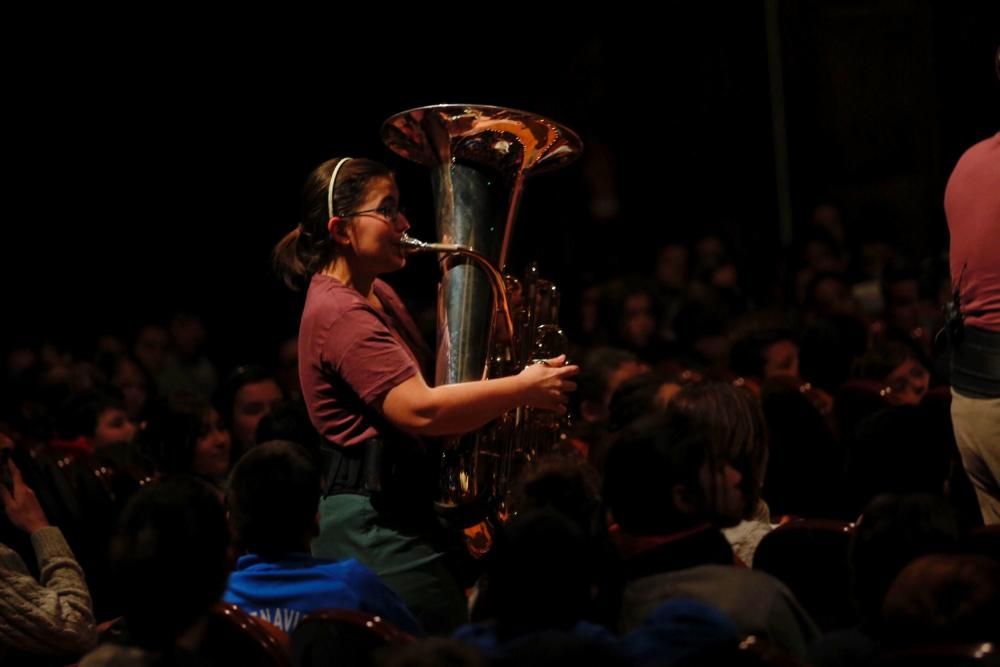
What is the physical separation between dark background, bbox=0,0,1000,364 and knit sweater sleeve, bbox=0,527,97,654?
18.6 ft

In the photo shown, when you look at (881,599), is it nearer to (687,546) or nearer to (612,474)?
(687,546)

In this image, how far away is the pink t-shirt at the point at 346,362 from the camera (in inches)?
106

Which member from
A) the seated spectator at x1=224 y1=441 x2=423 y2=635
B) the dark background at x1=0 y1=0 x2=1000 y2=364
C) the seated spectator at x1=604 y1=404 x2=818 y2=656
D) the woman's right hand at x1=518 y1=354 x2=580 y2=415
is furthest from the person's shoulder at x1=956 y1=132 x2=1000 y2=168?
the dark background at x1=0 y1=0 x2=1000 y2=364

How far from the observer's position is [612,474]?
2.25 m

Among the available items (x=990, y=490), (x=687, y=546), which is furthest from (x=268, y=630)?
(x=990, y=490)

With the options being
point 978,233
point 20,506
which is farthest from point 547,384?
point 20,506

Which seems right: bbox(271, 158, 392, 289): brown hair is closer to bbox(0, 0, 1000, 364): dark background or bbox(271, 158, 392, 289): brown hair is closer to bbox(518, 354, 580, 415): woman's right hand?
bbox(518, 354, 580, 415): woman's right hand

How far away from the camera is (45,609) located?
2.90m

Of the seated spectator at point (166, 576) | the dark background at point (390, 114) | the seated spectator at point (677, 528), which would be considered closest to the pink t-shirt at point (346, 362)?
the seated spectator at point (677, 528)

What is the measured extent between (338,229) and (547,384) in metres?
0.54

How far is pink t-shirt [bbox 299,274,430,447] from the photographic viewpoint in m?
2.70

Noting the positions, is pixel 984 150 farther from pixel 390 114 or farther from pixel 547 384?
pixel 390 114

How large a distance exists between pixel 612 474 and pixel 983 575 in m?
0.62

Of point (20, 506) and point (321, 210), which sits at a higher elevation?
point (321, 210)
